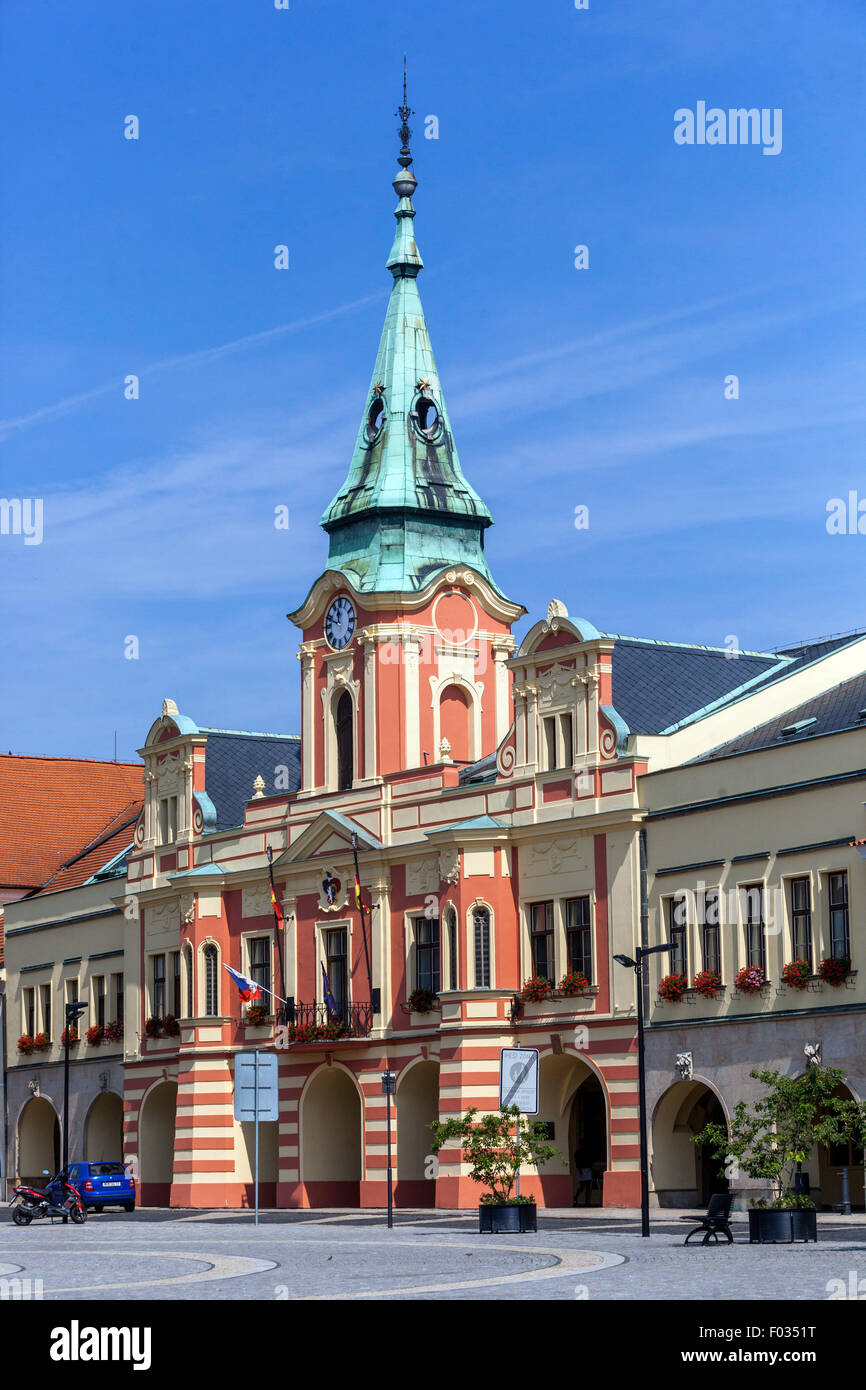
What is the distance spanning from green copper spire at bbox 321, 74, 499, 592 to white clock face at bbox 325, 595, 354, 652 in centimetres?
95

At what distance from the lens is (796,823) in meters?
46.2

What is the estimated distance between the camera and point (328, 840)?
58844 millimetres

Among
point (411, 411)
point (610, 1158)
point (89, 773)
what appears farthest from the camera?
point (89, 773)

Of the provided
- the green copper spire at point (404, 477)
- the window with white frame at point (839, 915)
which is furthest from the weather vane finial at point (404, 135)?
the window with white frame at point (839, 915)

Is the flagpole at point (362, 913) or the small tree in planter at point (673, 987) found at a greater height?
the flagpole at point (362, 913)

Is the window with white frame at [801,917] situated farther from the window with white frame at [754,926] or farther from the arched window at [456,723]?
the arched window at [456,723]

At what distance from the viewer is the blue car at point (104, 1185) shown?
60.5 m

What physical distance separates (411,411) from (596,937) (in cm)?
1760

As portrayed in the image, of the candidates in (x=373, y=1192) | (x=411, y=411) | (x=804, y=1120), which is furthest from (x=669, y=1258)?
(x=411, y=411)

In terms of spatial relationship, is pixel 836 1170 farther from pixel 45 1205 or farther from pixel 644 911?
pixel 45 1205

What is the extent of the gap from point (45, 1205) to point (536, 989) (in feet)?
40.5

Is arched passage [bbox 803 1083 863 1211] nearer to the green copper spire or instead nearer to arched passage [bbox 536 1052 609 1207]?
arched passage [bbox 536 1052 609 1207]

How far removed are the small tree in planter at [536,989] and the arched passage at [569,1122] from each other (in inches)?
53.9
